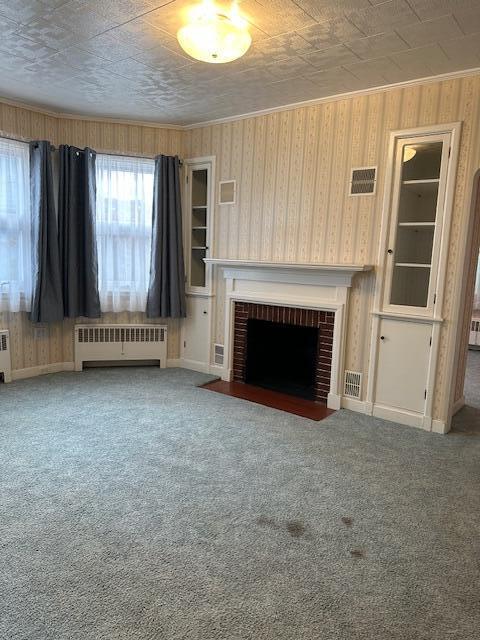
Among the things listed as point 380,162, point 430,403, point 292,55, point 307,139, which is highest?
point 292,55

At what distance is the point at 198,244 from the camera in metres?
5.06

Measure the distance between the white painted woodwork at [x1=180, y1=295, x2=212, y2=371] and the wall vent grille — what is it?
0.95 feet

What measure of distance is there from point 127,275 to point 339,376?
2.55m

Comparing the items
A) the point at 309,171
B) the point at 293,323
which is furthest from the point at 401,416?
the point at 309,171

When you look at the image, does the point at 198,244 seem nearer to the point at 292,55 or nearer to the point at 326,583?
the point at 292,55

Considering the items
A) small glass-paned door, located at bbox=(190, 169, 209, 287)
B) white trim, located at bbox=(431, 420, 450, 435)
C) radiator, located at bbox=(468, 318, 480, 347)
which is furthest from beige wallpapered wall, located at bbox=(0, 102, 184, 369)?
radiator, located at bbox=(468, 318, 480, 347)

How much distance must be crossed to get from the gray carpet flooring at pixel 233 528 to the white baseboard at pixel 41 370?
3.25 ft

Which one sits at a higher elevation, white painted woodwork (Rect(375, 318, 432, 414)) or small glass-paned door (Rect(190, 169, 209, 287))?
small glass-paned door (Rect(190, 169, 209, 287))

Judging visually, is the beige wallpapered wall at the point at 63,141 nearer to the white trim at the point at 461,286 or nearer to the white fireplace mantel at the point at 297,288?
the white fireplace mantel at the point at 297,288

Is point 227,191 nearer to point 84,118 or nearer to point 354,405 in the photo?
point 84,118

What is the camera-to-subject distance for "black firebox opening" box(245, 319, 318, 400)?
4.56 m

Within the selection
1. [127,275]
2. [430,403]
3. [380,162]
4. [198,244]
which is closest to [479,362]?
[430,403]

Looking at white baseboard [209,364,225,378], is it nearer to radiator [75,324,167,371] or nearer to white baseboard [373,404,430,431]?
radiator [75,324,167,371]

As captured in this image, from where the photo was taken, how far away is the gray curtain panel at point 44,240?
14.2 ft
